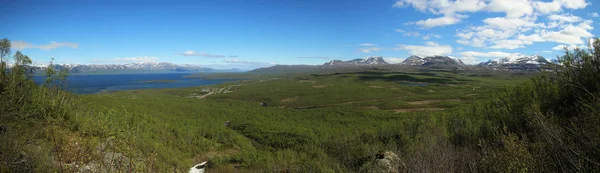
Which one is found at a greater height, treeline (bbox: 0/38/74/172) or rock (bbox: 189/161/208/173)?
treeline (bbox: 0/38/74/172)

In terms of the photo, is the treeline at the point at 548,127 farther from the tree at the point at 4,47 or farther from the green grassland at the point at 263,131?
the tree at the point at 4,47

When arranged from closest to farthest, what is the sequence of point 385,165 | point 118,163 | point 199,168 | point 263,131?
point 118,163 < point 385,165 < point 199,168 < point 263,131

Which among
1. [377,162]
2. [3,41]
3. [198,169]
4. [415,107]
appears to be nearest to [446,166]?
[377,162]

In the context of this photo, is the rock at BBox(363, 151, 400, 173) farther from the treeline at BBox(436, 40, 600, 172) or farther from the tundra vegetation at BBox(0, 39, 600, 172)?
the treeline at BBox(436, 40, 600, 172)

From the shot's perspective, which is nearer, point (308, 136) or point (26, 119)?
point (26, 119)

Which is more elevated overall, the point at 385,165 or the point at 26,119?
the point at 26,119

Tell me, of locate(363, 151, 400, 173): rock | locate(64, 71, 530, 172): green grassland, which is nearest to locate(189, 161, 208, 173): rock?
locate(64, 71, 530, 172): green grassland

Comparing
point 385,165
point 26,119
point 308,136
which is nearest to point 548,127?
point 385,165

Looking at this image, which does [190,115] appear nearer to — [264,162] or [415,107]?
[264,162]

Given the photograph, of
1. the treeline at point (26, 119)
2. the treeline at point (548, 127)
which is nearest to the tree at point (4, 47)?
the treeline at point (26, 119)

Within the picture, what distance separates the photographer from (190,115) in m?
71.4

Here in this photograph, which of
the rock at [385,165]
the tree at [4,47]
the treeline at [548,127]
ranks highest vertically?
the tree at [4,47]

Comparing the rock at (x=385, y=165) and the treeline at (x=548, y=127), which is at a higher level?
the treeline at (x=548, y=127)

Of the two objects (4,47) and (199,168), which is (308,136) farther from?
(4,47)
